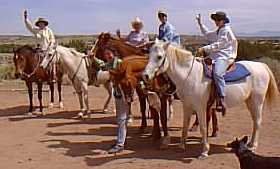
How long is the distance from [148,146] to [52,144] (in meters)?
1.86

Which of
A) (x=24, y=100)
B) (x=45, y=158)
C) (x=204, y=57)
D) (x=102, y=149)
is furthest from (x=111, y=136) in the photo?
(x=24, y=100)

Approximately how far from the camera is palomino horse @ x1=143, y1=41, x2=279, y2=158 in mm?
8094

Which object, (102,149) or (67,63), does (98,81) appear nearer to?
(67,63)

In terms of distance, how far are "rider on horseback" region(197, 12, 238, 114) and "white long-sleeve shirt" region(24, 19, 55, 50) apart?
18.6 feet

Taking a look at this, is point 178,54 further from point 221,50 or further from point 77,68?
point 77,68

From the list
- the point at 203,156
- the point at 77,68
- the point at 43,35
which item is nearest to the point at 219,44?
the point at 203,156

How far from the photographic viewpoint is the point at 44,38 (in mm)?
13148

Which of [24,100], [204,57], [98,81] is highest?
[204,57]

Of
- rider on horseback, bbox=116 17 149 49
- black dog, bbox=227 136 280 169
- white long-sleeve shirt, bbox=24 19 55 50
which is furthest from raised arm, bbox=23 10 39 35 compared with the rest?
black dog, bbox=227 136 280 169

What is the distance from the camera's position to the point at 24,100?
Answer: 16.3m

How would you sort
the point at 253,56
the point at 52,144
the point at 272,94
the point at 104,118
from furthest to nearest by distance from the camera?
the point at 253,56
the point at 104,118
the point at 52,144
the point at 272,94

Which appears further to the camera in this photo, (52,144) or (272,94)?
(52,144)

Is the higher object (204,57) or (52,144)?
(204,57)

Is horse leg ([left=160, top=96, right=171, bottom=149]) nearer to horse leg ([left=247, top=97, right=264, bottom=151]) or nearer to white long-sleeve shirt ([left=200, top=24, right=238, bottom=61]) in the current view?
white long-sleeve shirt ([left=200, top=24, right=238, bottom=61])
